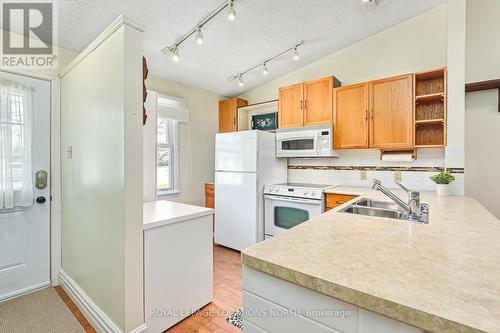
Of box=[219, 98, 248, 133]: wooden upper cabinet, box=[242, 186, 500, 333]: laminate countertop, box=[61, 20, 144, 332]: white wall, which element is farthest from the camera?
box=[219, 98, 248, 133]: wooden upper cabinet

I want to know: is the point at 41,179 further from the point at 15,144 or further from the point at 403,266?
the point at 403,266

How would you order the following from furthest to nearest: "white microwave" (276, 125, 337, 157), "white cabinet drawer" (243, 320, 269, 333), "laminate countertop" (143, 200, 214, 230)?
"white microwave" (276, 125, 337, 157) → "laminate countertop" (143, 200, 214, 230) → "white cabinet drawer" (243, 320, 269, 333)

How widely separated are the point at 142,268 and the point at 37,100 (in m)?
2.05

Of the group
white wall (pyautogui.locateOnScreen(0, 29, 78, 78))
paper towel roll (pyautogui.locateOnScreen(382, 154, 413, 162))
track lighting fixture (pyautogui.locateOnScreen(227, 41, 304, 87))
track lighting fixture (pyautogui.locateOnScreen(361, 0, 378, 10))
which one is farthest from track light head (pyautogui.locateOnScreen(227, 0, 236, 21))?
paper towel roll (pyautogui.locateOnScreen(382, 154, 413, 162))

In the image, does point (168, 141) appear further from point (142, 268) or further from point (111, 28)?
point (142, 268)

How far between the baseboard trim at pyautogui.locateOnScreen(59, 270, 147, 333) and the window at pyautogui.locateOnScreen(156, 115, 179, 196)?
164 centimetres

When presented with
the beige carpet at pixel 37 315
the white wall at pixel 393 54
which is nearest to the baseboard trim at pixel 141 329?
the beige carpet at pixel 37 315

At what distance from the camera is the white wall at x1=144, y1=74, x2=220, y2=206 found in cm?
375

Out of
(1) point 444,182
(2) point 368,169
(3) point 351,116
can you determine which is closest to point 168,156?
(3) point 351,116

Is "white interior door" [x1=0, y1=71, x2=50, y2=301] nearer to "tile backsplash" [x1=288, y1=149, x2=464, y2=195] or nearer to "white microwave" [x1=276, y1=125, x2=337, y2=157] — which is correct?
"white microwave" [x1=276, y1=125, x2=337, y2=157]

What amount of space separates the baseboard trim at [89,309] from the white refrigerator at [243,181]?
180 cm

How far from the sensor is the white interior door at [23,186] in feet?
6.86

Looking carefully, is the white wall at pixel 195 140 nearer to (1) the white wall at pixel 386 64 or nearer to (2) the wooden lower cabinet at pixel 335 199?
(1) the white wall at pixel 386 64

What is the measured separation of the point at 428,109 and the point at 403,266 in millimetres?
2623
